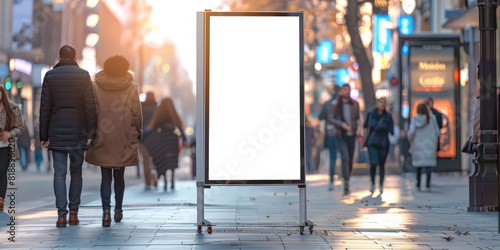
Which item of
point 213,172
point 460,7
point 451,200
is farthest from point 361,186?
point 213,172

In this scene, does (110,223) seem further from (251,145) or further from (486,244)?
(486,244)

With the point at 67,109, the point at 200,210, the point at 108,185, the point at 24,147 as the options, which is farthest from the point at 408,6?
the point at 200,210

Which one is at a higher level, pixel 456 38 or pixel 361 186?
pixel 456 38

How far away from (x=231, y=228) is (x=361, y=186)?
384 inches

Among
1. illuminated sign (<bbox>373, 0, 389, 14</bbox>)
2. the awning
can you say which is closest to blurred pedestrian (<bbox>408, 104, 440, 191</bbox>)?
the awning

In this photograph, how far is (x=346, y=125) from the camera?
52.3 feet

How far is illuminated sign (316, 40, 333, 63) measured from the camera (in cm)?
4244

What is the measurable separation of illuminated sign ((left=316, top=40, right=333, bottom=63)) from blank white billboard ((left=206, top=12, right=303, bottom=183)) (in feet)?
111

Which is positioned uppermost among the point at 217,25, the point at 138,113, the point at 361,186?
the point at 217,25

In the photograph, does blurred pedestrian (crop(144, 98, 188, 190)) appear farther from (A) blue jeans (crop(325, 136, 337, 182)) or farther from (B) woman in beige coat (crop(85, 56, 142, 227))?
(B) woman in beige coat (crop(85, 56, 142, 227))

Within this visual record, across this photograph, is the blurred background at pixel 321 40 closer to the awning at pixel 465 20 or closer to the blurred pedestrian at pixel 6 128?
the awning at pixel 465 20

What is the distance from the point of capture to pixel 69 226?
9.73 metres

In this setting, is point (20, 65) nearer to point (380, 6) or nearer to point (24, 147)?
point (24, 147)

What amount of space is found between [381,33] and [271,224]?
2520 centimetres
